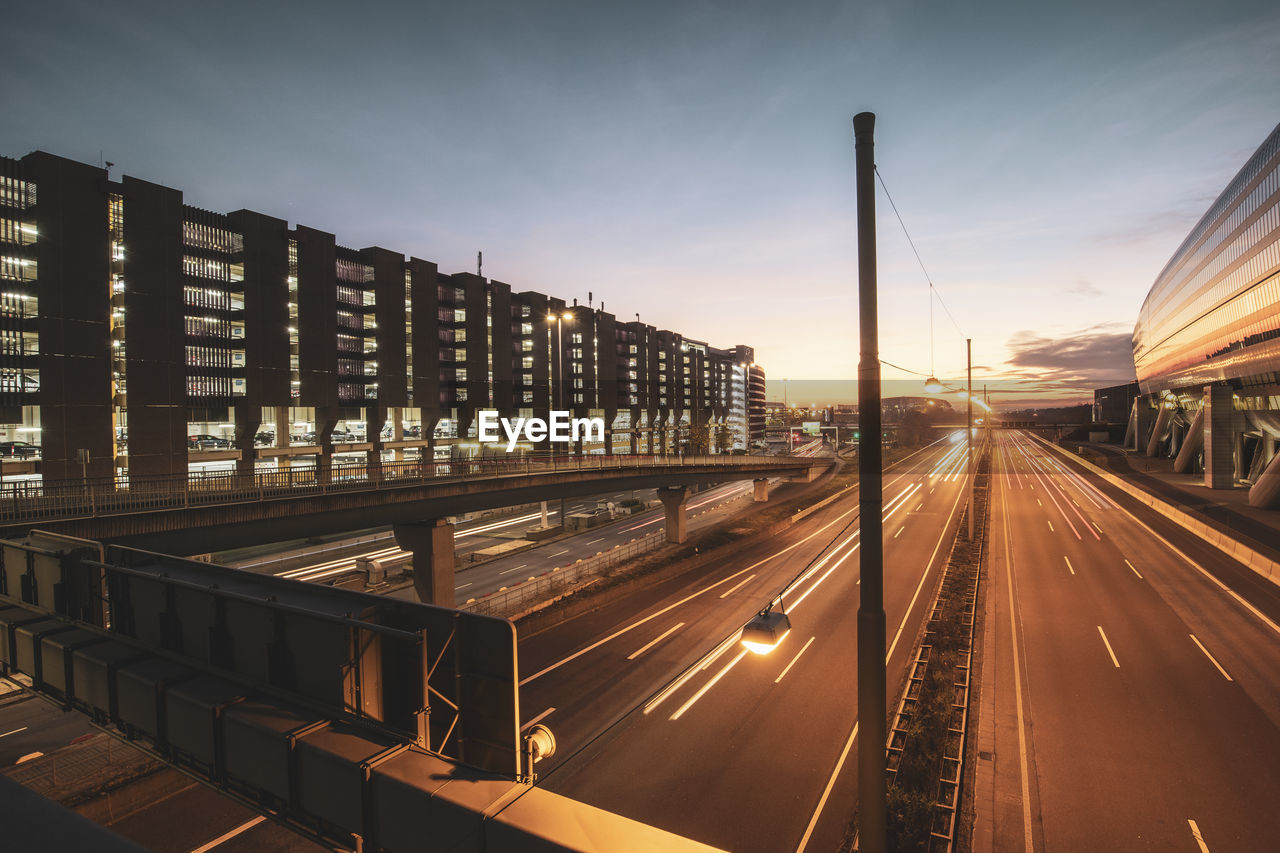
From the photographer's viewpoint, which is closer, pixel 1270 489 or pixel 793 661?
pixel 793 661

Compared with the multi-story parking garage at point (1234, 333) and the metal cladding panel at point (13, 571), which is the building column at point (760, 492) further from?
the metal cladding panel at point (13, 571)

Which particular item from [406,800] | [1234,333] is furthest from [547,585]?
[1234,333]

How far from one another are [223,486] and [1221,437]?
83424mm

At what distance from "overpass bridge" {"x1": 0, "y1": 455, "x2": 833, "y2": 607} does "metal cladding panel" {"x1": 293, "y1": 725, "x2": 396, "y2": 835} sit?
54.0 ft

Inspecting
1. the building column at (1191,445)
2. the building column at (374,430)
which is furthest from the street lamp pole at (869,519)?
the building column at (1191,445)

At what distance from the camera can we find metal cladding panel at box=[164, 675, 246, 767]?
6.07 m

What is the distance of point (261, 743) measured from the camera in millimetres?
5656

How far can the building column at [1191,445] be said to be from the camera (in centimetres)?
6456

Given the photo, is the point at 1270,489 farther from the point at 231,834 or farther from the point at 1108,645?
the point at 231,834

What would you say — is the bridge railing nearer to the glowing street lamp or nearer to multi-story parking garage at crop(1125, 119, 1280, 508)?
the glowing street lamp

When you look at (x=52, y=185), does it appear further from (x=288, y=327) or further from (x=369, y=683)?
(x=369, y=683)

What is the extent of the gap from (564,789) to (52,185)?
49784 millimetres

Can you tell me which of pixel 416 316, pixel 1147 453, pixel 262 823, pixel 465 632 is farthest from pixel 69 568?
pixel 1147 453

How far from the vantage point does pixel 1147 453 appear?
9256 centimetres
